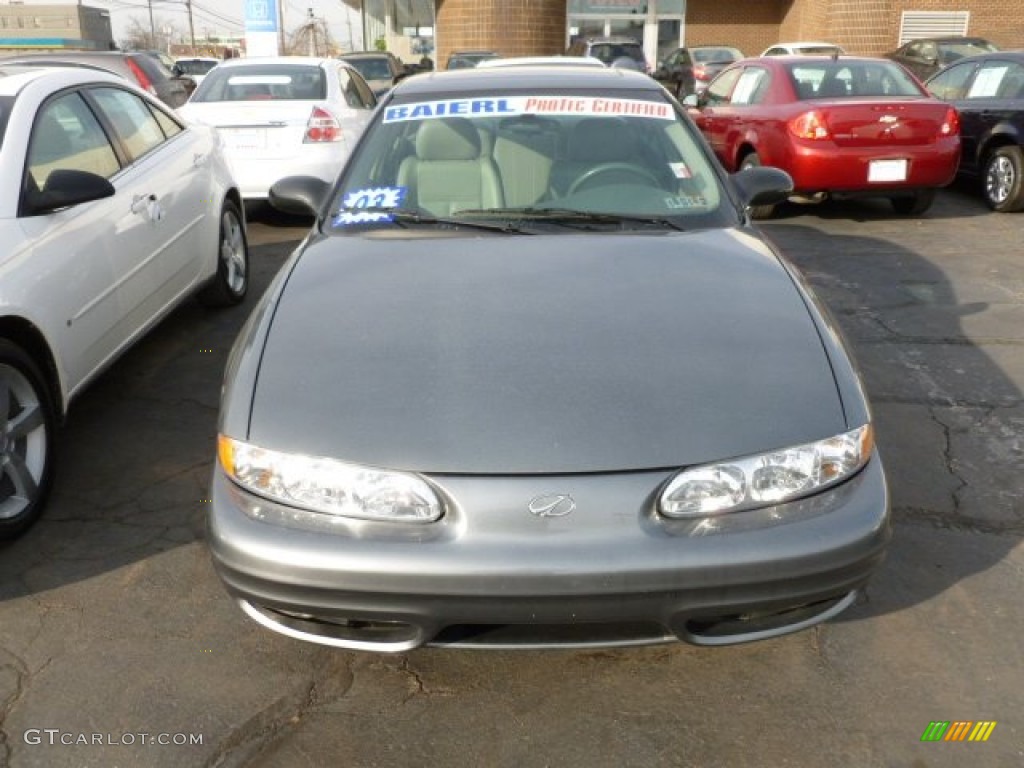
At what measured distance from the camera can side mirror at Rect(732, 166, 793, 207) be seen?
3.79m

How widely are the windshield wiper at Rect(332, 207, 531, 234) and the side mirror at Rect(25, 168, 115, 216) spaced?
39.1 inches

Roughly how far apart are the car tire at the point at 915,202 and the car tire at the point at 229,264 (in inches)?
230

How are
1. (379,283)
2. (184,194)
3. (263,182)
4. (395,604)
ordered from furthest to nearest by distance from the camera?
(263,182)
(184,194)
(379,283)
(395,604)

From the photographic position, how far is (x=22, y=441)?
3314mm

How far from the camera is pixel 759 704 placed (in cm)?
241

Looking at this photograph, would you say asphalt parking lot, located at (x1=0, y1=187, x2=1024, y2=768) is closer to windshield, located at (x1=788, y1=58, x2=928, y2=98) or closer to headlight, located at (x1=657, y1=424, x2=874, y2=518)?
headlight, located at (x1=657, y1=424, x2=874, y2=518)

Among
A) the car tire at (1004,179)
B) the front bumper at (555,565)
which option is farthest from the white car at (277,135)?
the front bumper at (555,565)

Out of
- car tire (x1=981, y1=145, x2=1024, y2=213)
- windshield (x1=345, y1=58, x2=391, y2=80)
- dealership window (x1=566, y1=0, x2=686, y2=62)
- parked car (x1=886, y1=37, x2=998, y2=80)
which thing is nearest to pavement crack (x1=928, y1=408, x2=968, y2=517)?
car tire (x1=981, y1=145, x2=1024, y2=213)

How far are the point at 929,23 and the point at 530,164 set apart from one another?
86.7 feet

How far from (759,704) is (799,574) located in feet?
1.70

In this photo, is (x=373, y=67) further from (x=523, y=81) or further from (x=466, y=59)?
(x=523, y=81)

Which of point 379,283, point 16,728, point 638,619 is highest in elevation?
point 379,283

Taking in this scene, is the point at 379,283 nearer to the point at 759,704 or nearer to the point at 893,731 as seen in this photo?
the point at 759,704

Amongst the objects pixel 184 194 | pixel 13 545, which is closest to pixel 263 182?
pixel 184 194
